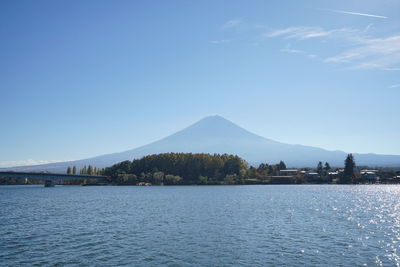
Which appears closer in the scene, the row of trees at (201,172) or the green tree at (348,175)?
the row of trees at (201,172)

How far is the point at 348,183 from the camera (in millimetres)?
Answer: 175125

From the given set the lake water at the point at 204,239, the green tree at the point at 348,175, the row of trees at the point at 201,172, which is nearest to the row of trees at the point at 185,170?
the row of trees at the point at 201,172

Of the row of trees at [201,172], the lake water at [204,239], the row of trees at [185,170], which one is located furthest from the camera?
the row of trees at [201,172]

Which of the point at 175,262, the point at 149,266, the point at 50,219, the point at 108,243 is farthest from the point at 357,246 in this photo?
the point at 50,219

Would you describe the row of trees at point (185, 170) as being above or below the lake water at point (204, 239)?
above

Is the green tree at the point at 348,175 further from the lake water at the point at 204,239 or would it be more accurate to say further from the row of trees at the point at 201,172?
the lake water at the point at 204,239

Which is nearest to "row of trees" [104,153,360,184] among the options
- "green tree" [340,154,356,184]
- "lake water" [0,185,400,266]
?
"green tree" [340,154,356,184]

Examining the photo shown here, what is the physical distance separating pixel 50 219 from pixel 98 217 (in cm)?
690

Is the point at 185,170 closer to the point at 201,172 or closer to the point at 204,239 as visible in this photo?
the point at 201,172

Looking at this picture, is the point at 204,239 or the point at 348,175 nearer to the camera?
the point at 204,239

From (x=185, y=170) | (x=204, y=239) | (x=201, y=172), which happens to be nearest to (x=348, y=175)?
(x=201, y=172)

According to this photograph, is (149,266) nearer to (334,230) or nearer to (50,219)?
(334,230)

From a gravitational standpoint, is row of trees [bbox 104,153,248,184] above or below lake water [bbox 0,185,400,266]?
above

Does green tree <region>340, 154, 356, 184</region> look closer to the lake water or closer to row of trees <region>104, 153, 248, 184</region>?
row of trees <region>104, 153, 248, 184</region>
